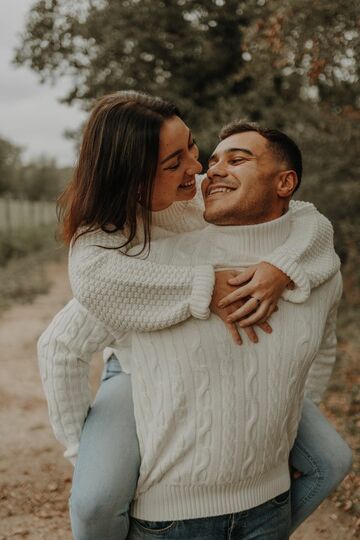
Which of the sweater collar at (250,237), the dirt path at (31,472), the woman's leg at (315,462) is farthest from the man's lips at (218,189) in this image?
the dirt path at (31,472)

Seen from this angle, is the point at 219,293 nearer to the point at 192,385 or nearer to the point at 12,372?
the point at 192,385

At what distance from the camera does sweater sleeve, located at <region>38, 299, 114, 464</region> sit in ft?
6.53

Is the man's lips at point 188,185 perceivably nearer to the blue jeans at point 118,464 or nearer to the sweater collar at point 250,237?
the sweater collar at point 250,237

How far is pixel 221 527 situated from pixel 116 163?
1.32 m

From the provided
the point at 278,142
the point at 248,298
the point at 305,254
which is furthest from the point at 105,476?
the point at 278,142

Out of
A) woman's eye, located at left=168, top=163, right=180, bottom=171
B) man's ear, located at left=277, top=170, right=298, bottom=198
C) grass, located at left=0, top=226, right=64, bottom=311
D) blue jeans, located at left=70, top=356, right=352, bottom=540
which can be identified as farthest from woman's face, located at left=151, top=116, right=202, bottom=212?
grass, located at left=0, top=226, right=64, bottom=311

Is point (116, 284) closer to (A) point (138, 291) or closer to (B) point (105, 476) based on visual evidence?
(A) point (138, 291)

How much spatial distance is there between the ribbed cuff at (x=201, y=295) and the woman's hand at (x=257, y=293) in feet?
0.25

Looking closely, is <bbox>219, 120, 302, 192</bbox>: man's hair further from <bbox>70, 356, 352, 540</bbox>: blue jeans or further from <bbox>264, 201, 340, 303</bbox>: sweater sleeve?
<bbox>70, 356, 352, 540</bbox>: blue jeans

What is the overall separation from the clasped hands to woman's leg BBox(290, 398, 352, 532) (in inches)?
25.7

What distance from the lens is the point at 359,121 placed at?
6.77 m

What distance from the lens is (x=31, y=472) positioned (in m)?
4.05

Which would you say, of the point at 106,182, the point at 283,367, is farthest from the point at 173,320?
the point at 106,182

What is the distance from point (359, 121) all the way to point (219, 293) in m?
5.58
